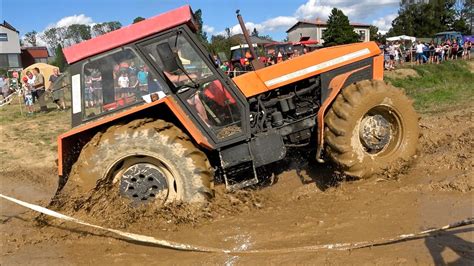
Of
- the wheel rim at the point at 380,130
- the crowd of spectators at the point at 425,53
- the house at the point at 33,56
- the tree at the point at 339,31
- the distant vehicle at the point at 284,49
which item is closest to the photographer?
the wheel rim at the point at 380,130

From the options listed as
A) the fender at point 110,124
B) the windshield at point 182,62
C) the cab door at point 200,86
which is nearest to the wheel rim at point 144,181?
the fender at point 110,124

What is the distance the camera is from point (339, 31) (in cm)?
4416

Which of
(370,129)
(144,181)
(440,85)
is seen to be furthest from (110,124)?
(440,85)

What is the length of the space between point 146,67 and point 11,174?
4629mm

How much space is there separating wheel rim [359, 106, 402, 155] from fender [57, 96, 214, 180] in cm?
192

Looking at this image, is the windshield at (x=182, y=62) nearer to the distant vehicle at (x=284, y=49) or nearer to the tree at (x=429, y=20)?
the distant vehicle at (x=284, y=49)

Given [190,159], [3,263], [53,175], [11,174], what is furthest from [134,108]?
[11,174]

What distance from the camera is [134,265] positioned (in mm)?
4102

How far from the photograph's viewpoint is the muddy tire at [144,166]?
489 centimetres

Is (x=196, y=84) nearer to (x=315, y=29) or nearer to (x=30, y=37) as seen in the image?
(x=315, y=29)

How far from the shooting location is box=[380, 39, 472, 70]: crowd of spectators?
78.2 feet

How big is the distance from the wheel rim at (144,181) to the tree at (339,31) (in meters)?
37.7

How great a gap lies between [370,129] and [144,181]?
2.77 metres

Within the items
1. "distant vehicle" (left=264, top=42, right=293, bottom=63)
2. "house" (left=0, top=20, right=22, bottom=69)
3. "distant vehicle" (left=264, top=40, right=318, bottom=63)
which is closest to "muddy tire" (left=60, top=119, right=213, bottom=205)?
"distant vehicle" (left=264, top=40, right=318, bottom=63)
